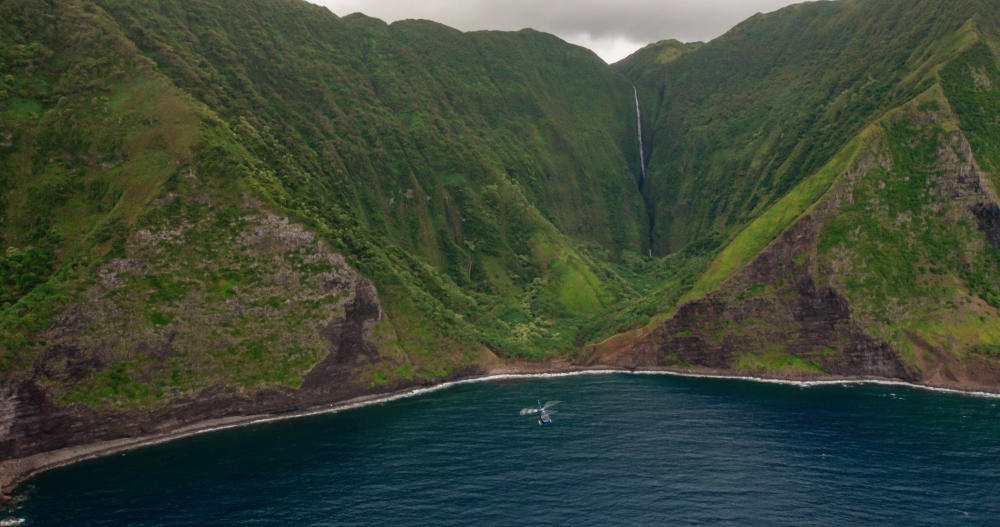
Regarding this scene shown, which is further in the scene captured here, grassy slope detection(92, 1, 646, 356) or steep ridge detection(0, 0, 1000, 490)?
grassy slope detection(92, 1, 646, 356)

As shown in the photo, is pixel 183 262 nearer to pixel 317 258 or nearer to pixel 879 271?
pixel 317 258

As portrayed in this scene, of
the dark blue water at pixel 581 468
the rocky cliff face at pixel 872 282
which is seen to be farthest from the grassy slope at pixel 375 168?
the dark blue water at pixel 581 468

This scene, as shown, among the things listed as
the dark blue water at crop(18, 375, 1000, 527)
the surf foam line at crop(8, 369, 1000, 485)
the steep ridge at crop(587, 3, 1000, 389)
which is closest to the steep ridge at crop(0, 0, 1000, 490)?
the steep ridge at crop(587, 3, 1000, 389)

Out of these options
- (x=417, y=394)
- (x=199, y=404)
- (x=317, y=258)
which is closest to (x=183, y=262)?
(x=317, y=258)

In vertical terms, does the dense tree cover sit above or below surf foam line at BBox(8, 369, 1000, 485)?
above

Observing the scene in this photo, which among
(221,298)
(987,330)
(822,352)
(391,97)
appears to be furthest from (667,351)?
(391,97)

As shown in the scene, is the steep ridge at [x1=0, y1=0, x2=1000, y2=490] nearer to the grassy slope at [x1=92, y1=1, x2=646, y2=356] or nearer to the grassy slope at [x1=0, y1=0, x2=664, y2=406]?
the grassy slope at [x1=0, y1=0, x2=664, y2=406]

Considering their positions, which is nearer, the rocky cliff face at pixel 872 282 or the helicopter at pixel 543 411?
the helicopter at pixel 543 411

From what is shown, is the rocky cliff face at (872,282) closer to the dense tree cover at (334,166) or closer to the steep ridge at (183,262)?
the dense tree cover at (334,166)
